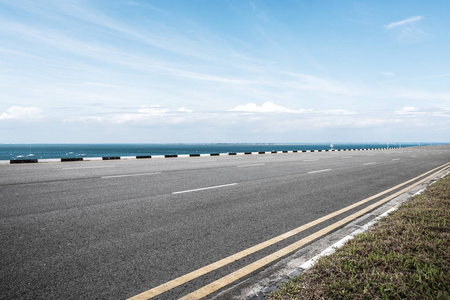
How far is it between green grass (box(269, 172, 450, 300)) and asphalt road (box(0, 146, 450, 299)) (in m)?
0.85

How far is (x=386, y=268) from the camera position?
300 centimetres

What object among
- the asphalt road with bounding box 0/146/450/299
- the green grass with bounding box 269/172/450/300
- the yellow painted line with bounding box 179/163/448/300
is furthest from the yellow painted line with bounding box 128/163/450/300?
the green grass with bounding box 269/172/450/300

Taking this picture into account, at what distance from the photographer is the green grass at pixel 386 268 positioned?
2.55 metres

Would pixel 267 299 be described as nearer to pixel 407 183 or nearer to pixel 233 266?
pixel 233 266

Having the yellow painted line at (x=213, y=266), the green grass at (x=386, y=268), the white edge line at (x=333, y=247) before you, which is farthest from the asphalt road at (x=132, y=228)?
the green grass at (x=386, y=268)

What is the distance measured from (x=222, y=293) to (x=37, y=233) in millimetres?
3098

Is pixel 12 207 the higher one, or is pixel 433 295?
pixel 12 207

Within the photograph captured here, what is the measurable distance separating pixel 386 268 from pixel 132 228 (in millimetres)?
3476

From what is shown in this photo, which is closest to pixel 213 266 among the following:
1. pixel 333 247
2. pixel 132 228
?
pixel 333 247

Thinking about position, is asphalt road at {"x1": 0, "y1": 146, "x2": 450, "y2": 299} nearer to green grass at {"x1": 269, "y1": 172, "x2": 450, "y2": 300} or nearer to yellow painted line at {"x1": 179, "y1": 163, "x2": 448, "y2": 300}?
yellow painted line at {"x1": 179, "y1": 163, "x2": 448, "y2": 300}

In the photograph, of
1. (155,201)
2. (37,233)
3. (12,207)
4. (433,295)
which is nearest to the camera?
(433,295)

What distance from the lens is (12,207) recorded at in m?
5.54

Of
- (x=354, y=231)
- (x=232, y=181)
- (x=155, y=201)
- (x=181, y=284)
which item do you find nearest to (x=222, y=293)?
→ (x=181, y=284)

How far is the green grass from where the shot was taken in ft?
8.36
